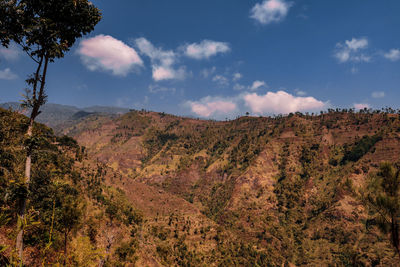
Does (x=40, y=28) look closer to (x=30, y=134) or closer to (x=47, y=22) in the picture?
(x=47, y=22)

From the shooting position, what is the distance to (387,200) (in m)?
10.1

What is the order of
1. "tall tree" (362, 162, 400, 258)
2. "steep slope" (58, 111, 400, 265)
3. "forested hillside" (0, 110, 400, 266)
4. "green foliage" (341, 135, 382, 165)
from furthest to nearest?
"green foliage" (341, 135, 382, 165) < "steep slope" (58, 111, 400, 265) < "forested hillside" (0, 110, 400, 266) < "tall tree" (362, 162, 400, 258)

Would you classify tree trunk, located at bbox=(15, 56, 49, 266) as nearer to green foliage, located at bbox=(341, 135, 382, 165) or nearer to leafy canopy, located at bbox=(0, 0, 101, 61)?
leafy canopy, located at bbox=(0, 0, 101, 61)

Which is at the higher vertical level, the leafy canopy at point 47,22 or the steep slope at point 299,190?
the leafy canopy at point 47,22

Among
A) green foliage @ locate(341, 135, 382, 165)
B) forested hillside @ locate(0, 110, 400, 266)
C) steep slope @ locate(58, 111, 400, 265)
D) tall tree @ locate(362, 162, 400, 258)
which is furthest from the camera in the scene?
green foliage @ locate(341, 135, 382, 165)

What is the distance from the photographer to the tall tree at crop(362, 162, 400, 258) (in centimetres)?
1014

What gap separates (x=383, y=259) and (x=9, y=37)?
129 meters

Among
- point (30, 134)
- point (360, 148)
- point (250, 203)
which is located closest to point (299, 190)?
point (250, 203)

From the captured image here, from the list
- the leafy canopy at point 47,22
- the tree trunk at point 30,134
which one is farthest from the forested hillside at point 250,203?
the leafy canopy at point 47,22

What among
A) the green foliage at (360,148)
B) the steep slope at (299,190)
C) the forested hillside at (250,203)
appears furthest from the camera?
the green foliage at (360,148)

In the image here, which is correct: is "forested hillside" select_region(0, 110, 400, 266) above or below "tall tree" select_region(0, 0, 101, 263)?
below

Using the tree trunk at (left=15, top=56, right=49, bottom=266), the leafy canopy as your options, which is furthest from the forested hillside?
the leafy canopy

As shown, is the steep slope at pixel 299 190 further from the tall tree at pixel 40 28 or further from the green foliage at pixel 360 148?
the tall tree at pixel 40 28

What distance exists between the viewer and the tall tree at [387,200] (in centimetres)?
1014
